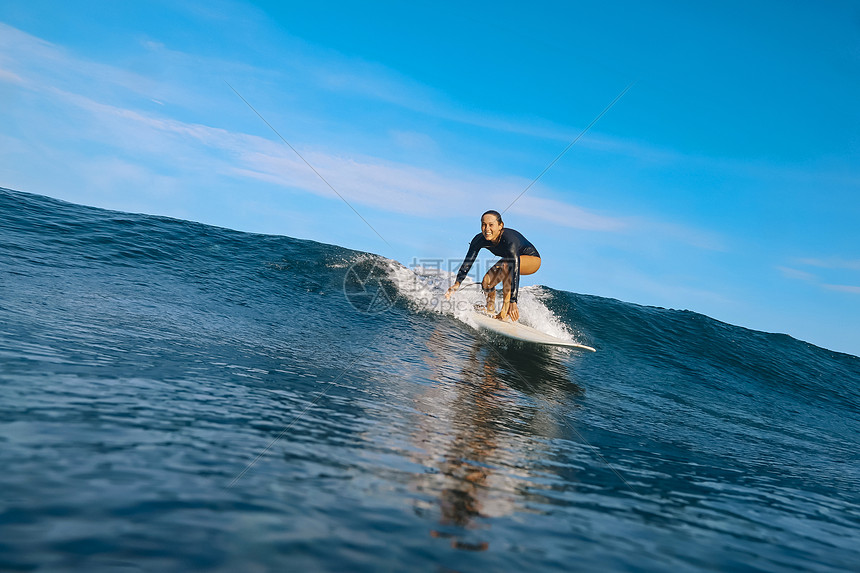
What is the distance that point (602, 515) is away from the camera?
2.70 meters

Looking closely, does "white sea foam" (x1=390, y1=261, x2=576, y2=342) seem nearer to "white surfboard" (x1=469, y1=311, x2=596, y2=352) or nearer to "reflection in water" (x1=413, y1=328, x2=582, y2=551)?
"white surfboard" (x1=469, y1=311, x2=596, y2=352)

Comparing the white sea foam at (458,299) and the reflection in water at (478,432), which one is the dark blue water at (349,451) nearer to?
the reflection in water at (478,432)

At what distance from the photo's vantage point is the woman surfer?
9.71 meters

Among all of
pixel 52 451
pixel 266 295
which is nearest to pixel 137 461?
pixel 52 451

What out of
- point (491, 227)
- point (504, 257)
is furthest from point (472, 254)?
point (491, 227)

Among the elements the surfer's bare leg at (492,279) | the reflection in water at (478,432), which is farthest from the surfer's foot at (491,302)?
the reflection in water at (478,432)

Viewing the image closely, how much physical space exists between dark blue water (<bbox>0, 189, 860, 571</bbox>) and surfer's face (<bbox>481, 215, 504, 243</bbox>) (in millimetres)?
2322

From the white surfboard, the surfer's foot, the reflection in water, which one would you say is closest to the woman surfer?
the white surfboard

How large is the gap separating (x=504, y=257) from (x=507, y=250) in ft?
0.70

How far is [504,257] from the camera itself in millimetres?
10055

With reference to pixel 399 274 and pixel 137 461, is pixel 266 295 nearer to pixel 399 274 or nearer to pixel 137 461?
pixel 399 274

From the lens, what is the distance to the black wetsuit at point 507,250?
32.3 feet

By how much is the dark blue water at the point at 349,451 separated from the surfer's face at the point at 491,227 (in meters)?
2.32

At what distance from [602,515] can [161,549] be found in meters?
2.18
